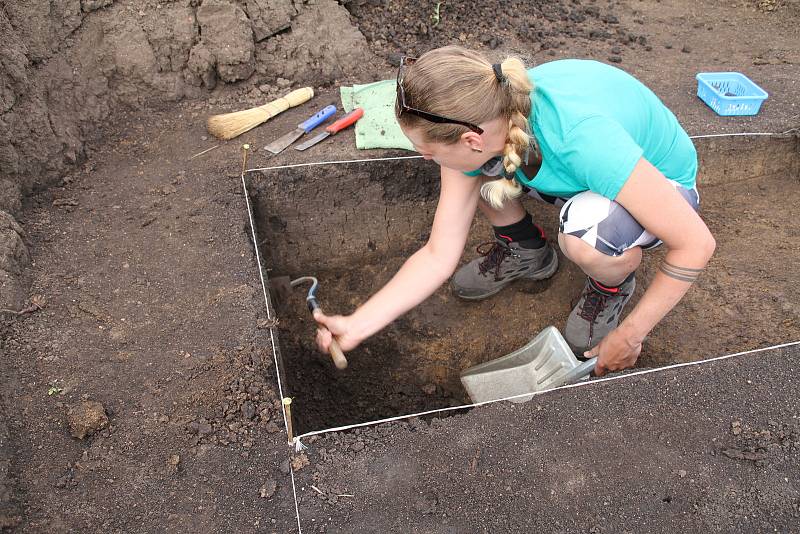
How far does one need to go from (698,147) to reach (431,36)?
165 cm

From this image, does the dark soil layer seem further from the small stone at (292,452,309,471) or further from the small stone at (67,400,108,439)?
the small stone at (67,400,108,439)

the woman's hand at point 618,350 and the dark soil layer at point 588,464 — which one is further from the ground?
the woman's hand at point 618,350

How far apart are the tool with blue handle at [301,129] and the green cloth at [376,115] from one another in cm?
14

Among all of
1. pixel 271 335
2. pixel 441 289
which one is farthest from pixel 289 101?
pixel 271 335

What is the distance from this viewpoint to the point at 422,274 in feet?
6.64

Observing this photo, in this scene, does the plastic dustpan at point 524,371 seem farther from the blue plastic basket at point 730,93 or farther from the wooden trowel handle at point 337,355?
the blue plastic basket at point 730,93

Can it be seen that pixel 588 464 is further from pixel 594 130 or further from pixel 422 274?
pixel 594 130

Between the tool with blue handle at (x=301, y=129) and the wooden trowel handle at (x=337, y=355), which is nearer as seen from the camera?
the wooden trowel handle at (x=337, y=355)

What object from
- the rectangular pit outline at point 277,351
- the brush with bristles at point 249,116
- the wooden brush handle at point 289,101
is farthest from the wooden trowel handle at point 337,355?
the wooden brush handle at point 289,101

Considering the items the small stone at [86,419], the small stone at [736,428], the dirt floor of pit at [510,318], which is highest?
the small stone at [86,419]

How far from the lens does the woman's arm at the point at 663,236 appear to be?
5.36ft

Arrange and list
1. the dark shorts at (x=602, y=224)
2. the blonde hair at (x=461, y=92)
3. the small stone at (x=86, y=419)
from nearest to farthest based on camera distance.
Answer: the blonde hair at (x=461, y=92)
the small stone at (x=86, y=419)
the dark shorts at (x=602, y=224)

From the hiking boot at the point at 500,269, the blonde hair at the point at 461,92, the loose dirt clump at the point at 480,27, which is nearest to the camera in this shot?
the blonde hair at the point at 461,92

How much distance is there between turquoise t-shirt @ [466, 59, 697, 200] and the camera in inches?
64.1
